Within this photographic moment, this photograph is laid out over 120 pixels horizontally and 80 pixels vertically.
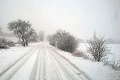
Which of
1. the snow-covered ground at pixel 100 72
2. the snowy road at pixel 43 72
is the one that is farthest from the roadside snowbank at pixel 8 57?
the snow-covered ground at pixel 100 72

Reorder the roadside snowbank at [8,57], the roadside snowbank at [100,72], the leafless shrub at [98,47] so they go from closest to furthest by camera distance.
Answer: the roadside snowbank at [100,72]
the roadside snowbank at [8,57]
the leafless shrub at [98,47]

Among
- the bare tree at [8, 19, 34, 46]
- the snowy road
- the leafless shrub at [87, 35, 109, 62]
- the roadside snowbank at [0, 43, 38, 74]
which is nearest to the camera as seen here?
the snowy road

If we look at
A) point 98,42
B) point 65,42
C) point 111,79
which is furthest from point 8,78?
point 65,42

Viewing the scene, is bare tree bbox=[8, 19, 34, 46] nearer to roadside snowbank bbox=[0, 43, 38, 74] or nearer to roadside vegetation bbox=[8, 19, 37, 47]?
roadside vegetation bbox=[8, 19, 37, 47]

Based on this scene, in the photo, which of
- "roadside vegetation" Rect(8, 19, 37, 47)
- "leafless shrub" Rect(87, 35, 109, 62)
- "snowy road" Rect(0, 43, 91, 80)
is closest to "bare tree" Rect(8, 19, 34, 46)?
"roadside vegetation" Rect(8, 19, 37, 47)

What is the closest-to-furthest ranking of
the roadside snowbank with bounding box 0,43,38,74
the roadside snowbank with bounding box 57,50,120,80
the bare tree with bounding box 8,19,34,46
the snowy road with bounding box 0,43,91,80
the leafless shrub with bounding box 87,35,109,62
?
the snowy road with bounding box 0,43,91,80 → the roadside snowbank with bounding box 57,50,120,80 → the roadside snowbank with bounding box 0,43,38,74 → the leafless shrub with bounding box 87,35,109,62 → the bare tree with bounding box 8,19,34,46

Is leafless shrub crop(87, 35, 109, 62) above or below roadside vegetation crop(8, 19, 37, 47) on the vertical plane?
below

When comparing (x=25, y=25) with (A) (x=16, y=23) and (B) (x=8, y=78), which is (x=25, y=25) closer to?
(A) (x=16, y=23)

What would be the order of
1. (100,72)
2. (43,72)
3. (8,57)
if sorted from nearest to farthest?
(43,72) → (100,72) → (8,57)

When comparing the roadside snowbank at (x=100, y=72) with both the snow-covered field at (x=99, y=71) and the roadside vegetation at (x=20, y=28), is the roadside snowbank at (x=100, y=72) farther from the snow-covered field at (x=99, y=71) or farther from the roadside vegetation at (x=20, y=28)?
the roadside vegetation at (x=20, y=28)

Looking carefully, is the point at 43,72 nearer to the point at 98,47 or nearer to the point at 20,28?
the point at 98,47

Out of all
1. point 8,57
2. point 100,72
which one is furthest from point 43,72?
point 8,57

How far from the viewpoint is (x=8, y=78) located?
23.5 ft

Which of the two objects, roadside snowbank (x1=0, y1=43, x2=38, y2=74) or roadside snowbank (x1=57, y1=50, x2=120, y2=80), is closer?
roadside snowbank (x1=57, y1=50, x2=120, y2=80)
